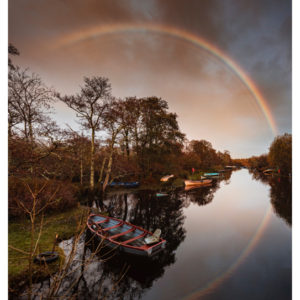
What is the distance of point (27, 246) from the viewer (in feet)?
24.2

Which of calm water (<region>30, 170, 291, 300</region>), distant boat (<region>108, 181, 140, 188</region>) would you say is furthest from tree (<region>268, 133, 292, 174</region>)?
distant boat (<region>108, 181, 140, 188</region>)

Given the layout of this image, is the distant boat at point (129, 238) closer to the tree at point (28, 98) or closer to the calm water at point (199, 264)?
the calm water at point (199, 264)

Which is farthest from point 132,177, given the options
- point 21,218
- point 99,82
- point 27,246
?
point 27,246

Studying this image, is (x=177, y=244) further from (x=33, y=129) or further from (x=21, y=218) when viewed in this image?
(x=33, y=129)

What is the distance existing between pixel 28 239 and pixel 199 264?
8.44 m

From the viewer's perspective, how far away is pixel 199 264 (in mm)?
8406

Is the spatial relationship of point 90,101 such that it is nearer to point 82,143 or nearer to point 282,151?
point 82,143

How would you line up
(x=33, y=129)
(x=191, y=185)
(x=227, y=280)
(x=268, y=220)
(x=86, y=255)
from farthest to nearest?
(x=191, y=185) < (x=268, y=220) < (x=33, y=129) < (x=86, y=255) < (x=227, y=280)

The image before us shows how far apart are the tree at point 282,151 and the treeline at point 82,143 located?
19.2 meters

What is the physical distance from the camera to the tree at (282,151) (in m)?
36.4

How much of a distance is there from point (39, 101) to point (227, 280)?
46.8 ft

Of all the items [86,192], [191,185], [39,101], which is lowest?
[191,185]

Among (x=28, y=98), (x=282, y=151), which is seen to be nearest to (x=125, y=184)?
(x=28, y=98)

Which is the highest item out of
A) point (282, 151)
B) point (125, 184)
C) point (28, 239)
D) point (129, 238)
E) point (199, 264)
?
point (282, 151)
